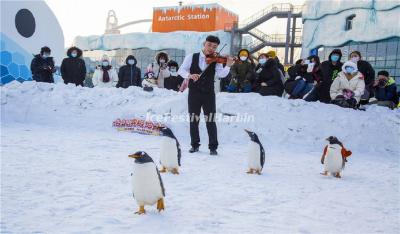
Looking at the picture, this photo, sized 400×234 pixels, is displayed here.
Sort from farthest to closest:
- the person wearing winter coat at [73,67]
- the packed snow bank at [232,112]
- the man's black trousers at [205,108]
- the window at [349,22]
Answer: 1. the window at [349,22]
2. the person wearing winter coat at [73,67]
3. the packed snow bank at [232,112]
4. the man's black trousers at [205,108]

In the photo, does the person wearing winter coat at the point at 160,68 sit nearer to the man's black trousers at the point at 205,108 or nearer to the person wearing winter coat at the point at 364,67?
the man's black trousers at the point at 205,108

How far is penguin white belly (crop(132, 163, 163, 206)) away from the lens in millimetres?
2514

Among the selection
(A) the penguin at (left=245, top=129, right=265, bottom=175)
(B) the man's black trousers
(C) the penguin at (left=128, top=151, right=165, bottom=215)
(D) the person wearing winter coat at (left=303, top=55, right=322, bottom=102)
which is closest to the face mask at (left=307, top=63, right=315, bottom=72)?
(D) the person wearing winter coat at (left=303, top=55, right=322, bottom=102)

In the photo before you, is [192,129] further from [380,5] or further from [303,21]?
[303,21]

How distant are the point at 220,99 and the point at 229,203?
5170 mm

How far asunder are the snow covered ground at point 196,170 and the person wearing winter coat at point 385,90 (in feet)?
3.06

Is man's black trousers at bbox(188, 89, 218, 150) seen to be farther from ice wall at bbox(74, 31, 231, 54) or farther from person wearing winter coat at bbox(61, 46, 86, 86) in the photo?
ice wall at bbox(74, 31, 231, 54)

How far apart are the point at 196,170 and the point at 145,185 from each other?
156 cm

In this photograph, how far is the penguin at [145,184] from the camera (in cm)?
251

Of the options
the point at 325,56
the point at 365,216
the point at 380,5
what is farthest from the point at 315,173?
the point at 325,56

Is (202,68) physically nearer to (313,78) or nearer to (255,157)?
(255,157)

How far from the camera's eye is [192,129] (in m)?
5.19

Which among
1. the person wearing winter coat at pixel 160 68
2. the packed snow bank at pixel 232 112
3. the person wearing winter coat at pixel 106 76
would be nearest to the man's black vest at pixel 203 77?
the packed snow bank at pixel 232 112

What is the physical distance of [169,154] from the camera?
3.77 meters
